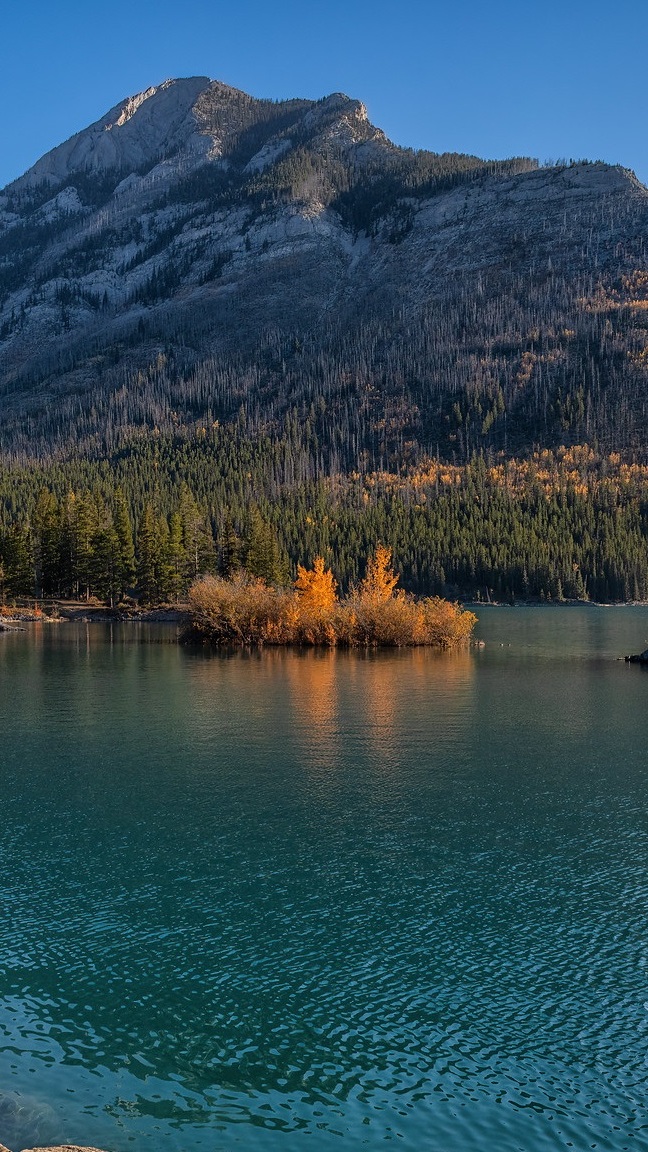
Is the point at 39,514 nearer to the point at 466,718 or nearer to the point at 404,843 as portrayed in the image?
the point at 466,718

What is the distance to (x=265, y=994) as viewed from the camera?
58.2 ft

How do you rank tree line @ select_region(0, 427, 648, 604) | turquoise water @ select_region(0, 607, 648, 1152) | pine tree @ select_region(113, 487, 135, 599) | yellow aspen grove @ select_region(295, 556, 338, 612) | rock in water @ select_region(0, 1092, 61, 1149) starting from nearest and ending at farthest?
rock in water @ select_region(0, 1092, 61, 1149), turquoise water @ select_region(0, 607, 648, 1152), yellow aspen grove @ select_region(295, 556, 338, 612), pine tree @ select_region(113, 487, 135, 599), tree line @ select_region(0, 427, 648, 604)

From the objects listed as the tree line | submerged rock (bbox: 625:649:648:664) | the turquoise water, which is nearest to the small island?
submerged rock (bbox: 625:649:648:664)

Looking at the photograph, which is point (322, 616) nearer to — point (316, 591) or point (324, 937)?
point (316, 591)

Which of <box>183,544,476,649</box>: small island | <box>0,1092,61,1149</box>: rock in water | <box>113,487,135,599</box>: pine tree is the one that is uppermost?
<box>113,487,135,599</box>: pine tree

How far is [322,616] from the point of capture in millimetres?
85312

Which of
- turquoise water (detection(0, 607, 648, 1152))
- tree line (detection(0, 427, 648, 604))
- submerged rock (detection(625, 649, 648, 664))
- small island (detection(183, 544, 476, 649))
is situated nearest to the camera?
turquoise water (detection(0, 607, 648, 1152))

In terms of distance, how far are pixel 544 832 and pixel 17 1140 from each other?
18733 mm

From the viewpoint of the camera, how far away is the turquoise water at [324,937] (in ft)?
46.1

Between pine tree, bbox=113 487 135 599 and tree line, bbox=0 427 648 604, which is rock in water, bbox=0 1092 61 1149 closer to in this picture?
pine tree, bbox=113 487 135 599

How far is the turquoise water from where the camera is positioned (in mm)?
14062

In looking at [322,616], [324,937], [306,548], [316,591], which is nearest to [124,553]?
[316,591]

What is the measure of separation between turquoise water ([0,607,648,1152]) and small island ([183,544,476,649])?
39.7 metres

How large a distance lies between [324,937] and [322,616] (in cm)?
6520
